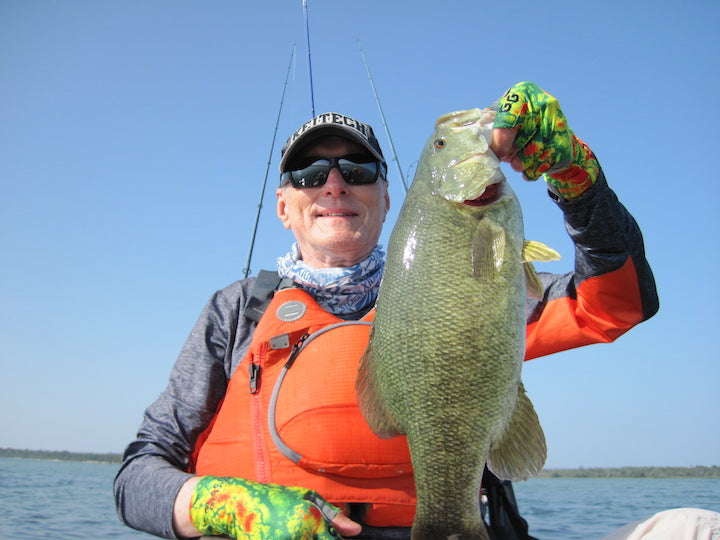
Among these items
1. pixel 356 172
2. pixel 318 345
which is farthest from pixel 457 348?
pixel 356 172

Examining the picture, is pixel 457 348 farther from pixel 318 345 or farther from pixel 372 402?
pixel 318 345

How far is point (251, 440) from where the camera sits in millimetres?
2881

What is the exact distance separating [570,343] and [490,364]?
38.1 inches

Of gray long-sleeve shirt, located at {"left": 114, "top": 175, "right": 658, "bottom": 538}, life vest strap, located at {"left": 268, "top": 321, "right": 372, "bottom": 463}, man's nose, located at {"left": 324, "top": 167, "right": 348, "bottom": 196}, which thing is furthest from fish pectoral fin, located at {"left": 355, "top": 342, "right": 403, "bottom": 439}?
man's nose, located at {"left": 324, "top": 167, "right": 348, "bottom": 196}

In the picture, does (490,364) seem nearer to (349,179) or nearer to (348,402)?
(348,402)

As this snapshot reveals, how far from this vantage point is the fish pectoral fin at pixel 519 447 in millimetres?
2285

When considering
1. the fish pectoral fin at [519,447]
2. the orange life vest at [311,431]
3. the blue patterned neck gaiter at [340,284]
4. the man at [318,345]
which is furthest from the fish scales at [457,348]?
the blue patterned neck gaiter at [340,284]

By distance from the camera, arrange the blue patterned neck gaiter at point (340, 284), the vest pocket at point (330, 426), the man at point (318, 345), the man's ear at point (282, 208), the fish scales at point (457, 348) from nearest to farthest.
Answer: the fish scales at point (457, 348) < the man at point (318, 345) < the vest pocket at point (330, 426) < the blue patterned neck gaiter at point (340, 284) < the man's ear at point (282, 208)

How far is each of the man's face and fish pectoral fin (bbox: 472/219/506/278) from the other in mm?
1372

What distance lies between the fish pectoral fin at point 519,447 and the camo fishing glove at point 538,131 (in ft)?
3.09

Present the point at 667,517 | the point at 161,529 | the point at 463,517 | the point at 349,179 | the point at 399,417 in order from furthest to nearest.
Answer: the point at 349,179
the point at 161,529
the point at 667,517
the point at 399,417
the point at 463,517

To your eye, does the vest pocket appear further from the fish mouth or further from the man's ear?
the man's ear

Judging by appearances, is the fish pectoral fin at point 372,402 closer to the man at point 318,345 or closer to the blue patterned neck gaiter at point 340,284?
the man at point 318,345

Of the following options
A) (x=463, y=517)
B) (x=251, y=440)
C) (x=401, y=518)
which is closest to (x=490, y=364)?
(x=463, y=517)
